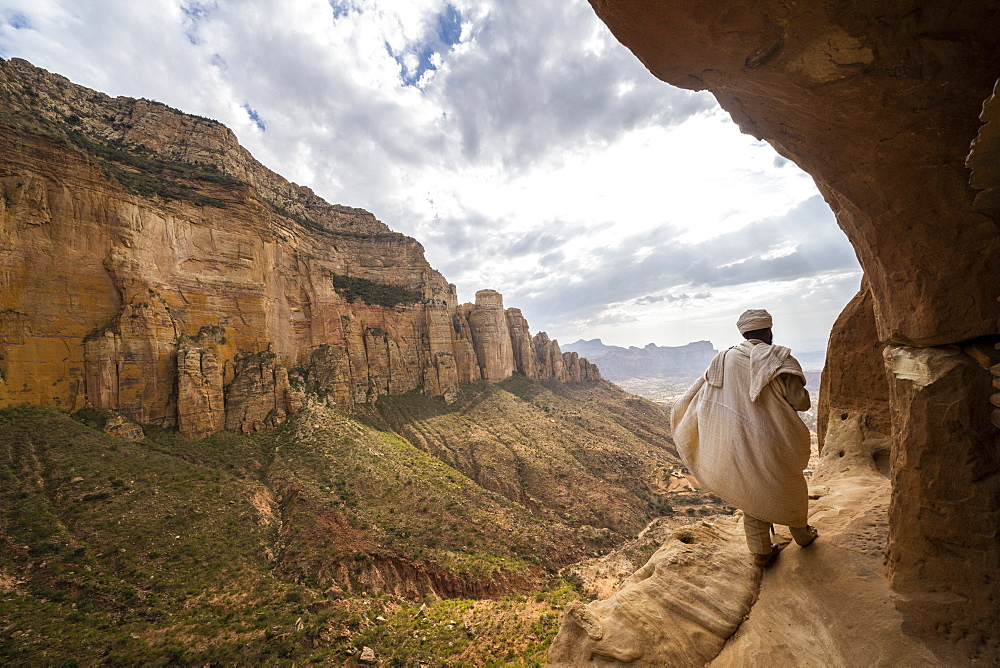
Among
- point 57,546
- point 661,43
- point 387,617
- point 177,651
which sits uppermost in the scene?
point 661,43

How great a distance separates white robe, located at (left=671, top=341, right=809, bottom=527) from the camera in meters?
3.28

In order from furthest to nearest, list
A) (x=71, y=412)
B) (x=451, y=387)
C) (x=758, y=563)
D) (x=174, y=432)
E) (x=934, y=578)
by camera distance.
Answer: (x=451, y=387) → (x=174, y=432) → (x=71, y=412) → (x=758, y=563) → (x=934, y=578)

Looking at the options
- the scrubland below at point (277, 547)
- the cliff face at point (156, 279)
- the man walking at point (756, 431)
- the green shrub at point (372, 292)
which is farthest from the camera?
the green shrub at point (372, 292)

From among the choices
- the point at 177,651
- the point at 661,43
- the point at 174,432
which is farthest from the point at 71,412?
the point at 661,43

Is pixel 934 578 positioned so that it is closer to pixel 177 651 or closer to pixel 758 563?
pixel 758 563

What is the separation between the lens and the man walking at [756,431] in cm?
328

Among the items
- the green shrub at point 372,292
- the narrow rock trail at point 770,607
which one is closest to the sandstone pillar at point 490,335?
the green shrub at point 372,292

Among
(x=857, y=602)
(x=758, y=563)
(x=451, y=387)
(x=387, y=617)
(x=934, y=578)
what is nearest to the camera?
(x=934, y=578)

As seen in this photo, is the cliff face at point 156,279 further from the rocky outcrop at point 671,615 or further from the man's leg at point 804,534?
the man's leg at point 804,534

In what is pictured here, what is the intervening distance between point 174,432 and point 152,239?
51.3ft

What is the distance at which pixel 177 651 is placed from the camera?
12.0 m

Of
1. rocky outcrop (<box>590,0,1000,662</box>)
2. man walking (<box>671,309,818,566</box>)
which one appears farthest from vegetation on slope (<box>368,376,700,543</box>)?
rocky outcrop (<box>590,0,1000,662</box>)

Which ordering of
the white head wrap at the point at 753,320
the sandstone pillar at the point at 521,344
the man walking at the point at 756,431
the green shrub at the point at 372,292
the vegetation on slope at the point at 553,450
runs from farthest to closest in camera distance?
the sandstone pillar at the point at 521,344
the green shrub at the point at 372,292
the vegetation on slope at the point at 553,450
the white head wrap at the point at 753,320
the man walking at the point at 756,431

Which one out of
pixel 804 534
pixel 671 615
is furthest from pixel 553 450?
pixel 804 534
